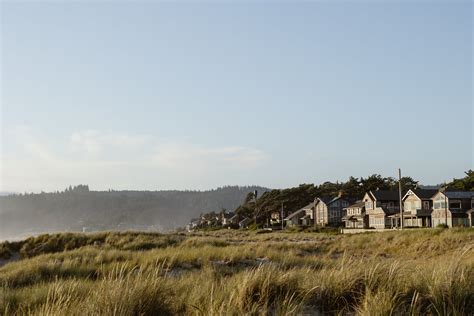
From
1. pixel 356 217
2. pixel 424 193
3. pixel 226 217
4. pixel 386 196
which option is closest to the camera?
pixel 424 193

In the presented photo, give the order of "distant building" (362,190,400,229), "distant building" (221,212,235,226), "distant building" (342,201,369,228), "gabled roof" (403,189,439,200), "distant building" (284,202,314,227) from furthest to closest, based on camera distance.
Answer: "distant building" (221,212,235,226)
"distant building" (284,202,314,227)
"distant building" (342,201,369,228)
"distant building" (362,190,400,229)
"gabled roof" (403,189,439,200)

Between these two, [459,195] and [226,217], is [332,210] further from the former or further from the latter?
[226,217]

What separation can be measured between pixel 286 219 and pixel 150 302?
92.0m

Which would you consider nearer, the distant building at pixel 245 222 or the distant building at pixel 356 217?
the distant building at pixel 356 217

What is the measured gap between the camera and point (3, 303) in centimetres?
679

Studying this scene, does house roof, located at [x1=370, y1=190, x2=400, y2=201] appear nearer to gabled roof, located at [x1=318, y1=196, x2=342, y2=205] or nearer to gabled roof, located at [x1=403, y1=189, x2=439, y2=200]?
gabled roof, located at [x1=403, y1=189, x2=439, y2=200]

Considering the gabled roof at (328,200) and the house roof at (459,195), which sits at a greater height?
the house roof at (459,195)

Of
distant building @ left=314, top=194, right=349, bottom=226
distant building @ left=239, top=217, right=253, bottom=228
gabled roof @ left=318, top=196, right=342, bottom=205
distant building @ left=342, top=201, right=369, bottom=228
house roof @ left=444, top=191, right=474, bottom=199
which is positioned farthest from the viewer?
distant building @ left=239, top=217, right=253, bottom=228

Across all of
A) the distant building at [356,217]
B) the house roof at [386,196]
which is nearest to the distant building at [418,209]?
the house roof at [386,196]

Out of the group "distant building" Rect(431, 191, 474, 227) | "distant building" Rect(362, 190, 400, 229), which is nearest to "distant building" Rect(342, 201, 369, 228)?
"distant building" Rect(362, 190, 400, 229)

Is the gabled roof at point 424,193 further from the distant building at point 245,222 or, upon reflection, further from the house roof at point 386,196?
the distant building at point 245,222

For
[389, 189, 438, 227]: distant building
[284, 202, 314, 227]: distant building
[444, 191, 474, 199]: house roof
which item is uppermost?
[444, 191, 474, 199]: house roof

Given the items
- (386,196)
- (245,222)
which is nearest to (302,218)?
(245,222)

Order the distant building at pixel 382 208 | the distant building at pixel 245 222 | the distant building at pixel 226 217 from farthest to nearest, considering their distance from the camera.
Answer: the distant building at pixel 226 217, the distant building at pixel 245 222, the distant building at pixel 382 208
